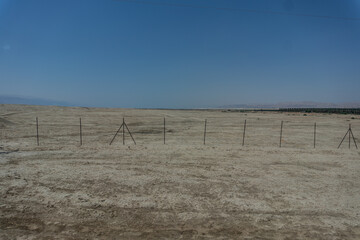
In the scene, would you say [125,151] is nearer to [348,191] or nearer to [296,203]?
[296,203]

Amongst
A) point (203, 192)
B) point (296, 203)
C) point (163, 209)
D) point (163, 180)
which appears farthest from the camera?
point (163, 180)

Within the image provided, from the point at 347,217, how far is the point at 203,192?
15.1 ft

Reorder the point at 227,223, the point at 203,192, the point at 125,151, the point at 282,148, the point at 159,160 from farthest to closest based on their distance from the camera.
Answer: the point at 282,148
the point at 125,151
the point at 159,160
the point at 203,192
the point at 227,223

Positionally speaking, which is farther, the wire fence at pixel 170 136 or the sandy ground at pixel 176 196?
the wire fence at pixel 170 136

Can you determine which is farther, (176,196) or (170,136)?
(170,136)

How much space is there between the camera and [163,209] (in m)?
7.52

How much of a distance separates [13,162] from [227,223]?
11.9 m

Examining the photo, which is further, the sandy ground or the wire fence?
the wire fence

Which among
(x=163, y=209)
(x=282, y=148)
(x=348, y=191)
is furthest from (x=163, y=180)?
(x=282, y=148)

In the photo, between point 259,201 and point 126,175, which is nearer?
point 259,201

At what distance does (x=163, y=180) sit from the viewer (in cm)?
1022

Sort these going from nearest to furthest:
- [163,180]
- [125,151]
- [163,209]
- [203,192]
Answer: [163,209] → [203,192] → [163,180] → [125,151]

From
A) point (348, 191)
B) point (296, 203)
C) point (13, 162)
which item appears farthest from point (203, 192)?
point (13, 162)

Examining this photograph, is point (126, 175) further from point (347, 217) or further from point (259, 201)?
point (347, 217)
